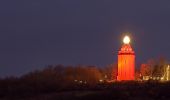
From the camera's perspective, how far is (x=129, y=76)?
10762 centimetres

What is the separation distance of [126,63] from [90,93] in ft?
124

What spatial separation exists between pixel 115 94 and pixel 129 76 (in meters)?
39.3

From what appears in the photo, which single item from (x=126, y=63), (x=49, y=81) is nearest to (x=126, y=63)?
(x=126, y=63)

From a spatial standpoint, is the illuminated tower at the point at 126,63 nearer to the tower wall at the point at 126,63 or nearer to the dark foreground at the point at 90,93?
the tower wall at the point at 126,63

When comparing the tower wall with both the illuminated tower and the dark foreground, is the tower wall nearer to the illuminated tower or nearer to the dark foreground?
the illuminated tower

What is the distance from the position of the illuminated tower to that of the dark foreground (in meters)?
28.1

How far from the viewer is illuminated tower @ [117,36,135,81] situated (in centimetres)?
10788

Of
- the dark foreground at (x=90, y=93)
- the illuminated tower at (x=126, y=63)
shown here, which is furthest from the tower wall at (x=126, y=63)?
the dark foreground at (x=90, y=93)

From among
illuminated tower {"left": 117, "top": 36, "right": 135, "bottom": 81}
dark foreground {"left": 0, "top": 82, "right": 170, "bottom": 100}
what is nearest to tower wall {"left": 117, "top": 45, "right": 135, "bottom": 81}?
illuminated tower {"left": 117, "top": 36, "right": 135, "bottom": 81}

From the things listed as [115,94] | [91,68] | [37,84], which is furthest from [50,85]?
[91,68]

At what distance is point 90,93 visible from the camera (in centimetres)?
7106

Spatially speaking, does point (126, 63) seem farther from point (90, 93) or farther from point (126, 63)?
point (90, 93)

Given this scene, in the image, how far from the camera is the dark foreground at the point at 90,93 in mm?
68500

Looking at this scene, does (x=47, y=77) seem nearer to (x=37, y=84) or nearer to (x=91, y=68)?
(x=37, y=84)
